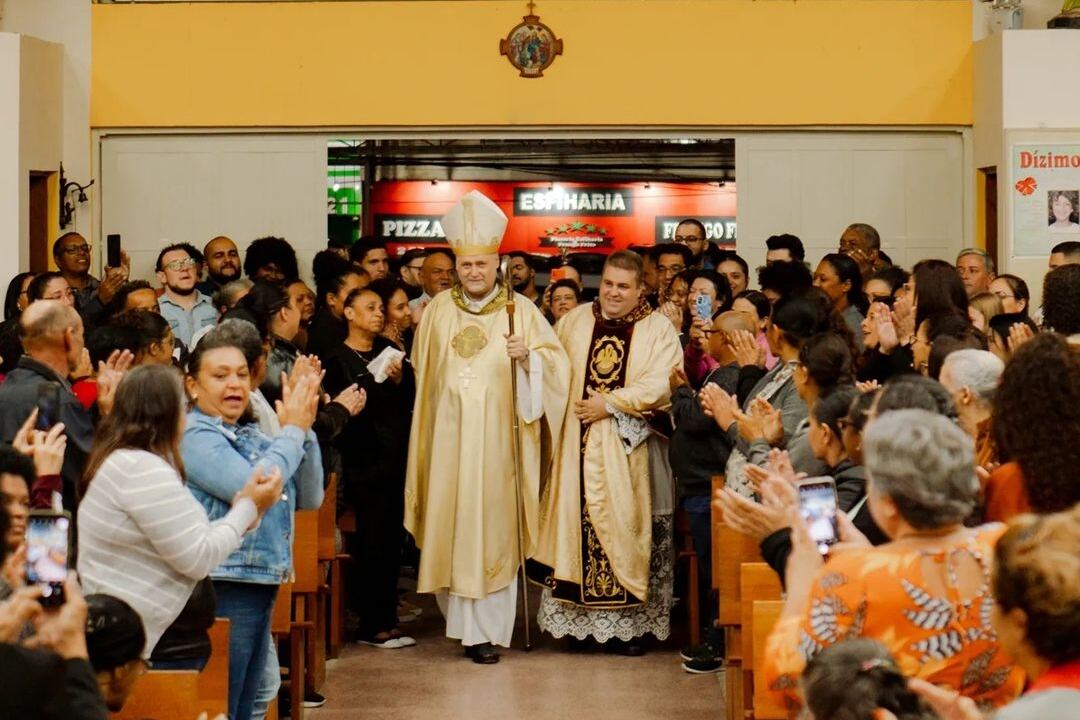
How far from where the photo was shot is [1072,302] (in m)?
5.94

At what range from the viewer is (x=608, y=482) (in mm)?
7770

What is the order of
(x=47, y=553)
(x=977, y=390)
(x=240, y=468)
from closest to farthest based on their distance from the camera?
(x=47, y=553) → (x=977, y=390) → (x=240, y=468)

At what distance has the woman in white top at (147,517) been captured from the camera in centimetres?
431

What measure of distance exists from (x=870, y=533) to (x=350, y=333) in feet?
12.6

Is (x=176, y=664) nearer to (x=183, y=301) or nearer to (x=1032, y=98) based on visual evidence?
(x=183, y=301)

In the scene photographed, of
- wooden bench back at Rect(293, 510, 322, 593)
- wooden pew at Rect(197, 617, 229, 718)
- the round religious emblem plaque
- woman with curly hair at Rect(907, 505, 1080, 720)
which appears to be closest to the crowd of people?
woman with curly hair at Rect(907, 505, 1080, 720)

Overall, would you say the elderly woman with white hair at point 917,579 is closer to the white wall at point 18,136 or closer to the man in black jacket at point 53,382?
the man in black jacket at point 53,382

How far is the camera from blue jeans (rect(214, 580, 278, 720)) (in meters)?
5.11

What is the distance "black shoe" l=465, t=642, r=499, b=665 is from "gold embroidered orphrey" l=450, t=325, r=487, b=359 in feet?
4.14

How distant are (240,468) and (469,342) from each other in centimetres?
297

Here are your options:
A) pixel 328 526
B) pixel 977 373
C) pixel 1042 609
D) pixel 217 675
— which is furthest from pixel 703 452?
pixel 1042 609

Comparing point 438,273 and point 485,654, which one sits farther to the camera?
point 438,273

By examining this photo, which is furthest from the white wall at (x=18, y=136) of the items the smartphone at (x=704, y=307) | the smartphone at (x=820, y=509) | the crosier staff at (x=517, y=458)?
the smartphone at (x=820, y=509)

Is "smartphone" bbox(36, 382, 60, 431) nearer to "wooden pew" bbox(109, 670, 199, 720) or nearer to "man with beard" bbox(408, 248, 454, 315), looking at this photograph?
"wooden pew" bbox(109, 670, 199, 720)
